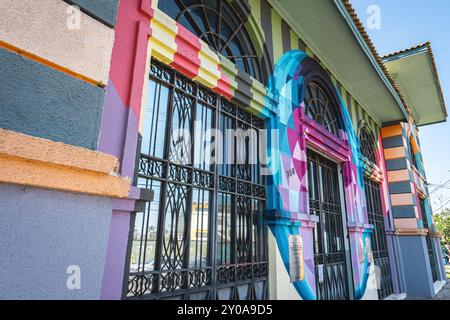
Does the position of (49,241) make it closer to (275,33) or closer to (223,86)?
(223,86)

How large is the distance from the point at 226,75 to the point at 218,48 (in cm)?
42

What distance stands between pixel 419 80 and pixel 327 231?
6.59 metres

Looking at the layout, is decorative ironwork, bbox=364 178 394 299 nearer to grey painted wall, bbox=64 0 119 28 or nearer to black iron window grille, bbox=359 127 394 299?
black iron window grille, bbox=359 127 394 299

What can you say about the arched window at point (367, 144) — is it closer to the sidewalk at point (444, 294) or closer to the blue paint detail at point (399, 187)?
the blue paint detail at point (399, 187)

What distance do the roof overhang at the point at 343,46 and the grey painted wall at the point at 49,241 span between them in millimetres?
4390

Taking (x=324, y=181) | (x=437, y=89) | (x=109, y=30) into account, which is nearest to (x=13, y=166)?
(x=109, y=30)

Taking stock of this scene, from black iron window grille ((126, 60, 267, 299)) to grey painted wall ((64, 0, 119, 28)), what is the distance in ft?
2.23

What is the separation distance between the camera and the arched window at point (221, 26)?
3135mm

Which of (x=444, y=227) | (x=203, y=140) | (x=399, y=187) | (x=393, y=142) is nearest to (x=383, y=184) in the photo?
(x=399, y=187)

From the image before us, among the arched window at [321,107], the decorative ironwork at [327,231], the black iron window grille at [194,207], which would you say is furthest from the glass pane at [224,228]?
the arched window at [321,107]

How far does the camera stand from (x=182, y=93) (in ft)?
9.50

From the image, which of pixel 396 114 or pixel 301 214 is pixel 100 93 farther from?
pixel 396 114

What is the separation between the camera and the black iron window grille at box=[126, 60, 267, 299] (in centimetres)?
237

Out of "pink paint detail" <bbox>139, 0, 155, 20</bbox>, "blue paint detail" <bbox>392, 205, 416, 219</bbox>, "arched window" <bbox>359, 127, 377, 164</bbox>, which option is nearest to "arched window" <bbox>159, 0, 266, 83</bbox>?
"pink paint detail" <bbox>139, 0, 155, 20</bbox>
